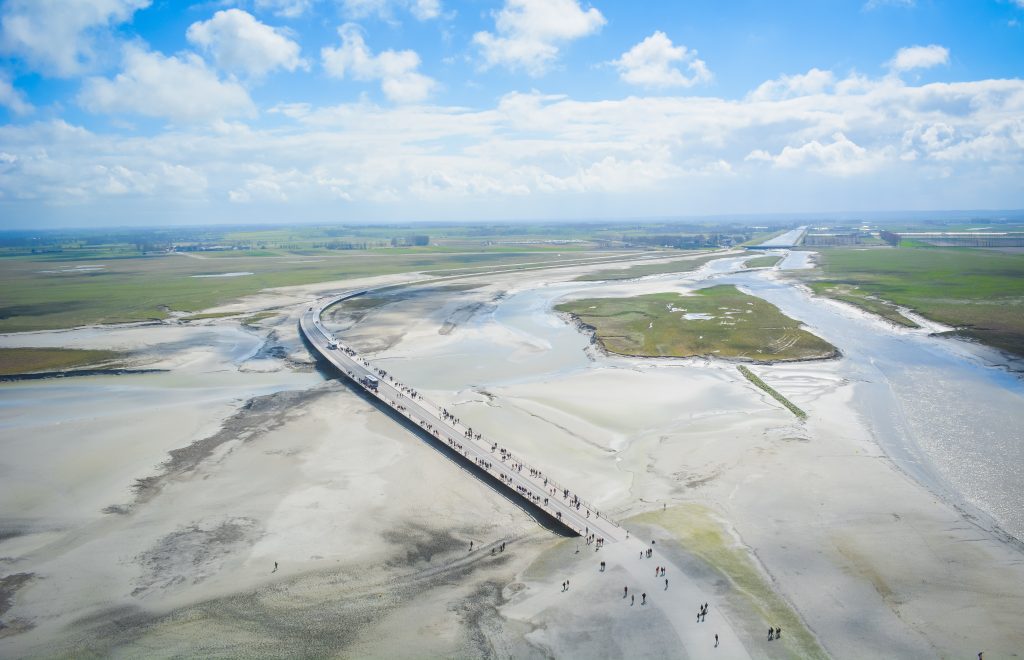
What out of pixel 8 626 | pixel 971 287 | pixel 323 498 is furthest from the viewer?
pixel 971 287

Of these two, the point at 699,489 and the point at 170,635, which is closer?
the point at 170,635

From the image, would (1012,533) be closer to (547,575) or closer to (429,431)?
(547,575)

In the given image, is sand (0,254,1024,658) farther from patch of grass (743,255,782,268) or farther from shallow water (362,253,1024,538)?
patch of grass (743,255,782,268)

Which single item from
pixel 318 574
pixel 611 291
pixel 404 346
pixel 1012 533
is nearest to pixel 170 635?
pixel 318 574

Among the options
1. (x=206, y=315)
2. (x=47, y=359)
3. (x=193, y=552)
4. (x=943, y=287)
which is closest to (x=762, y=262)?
(x=943, y=287)

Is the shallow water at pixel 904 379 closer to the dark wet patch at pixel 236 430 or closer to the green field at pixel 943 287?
the green field at pixel 943 287

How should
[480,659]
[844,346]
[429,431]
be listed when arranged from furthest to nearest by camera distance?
[844,346] → [429,431] → [480,659]

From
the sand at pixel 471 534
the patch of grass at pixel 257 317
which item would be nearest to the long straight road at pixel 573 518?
the sand at pixel 471 534
